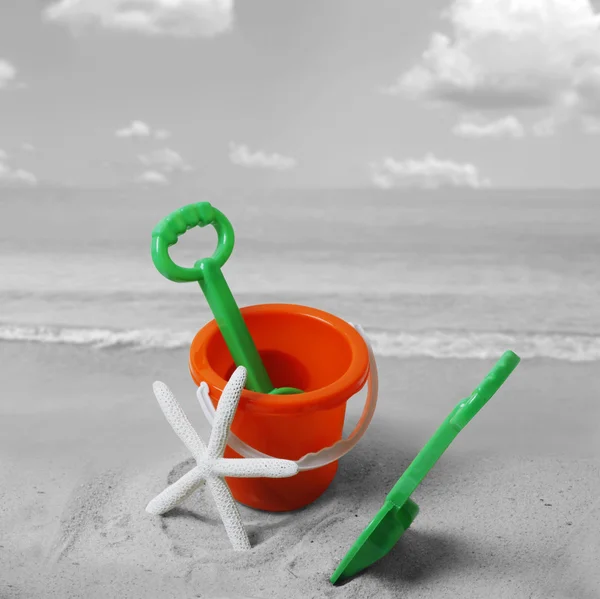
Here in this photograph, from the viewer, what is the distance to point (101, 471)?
1798 millimetres

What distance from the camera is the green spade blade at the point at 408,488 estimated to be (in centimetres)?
132

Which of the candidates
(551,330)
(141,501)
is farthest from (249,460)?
(551,330)

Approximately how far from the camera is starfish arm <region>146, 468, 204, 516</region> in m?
1.49

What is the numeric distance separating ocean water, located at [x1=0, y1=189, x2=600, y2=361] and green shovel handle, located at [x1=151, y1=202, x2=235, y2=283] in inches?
44.9

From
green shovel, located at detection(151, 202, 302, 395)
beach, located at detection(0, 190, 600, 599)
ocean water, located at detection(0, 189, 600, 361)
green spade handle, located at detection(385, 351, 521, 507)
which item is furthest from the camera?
ocean water, located at detection(0, 189, 600, 361)

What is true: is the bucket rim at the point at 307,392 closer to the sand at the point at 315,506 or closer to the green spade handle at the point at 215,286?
the green spade handle at the point at 215,286

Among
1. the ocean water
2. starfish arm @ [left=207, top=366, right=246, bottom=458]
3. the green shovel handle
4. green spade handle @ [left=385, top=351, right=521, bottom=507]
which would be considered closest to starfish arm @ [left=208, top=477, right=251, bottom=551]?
starfish arm @ [left=207, top=366, right=246, bottom=458]

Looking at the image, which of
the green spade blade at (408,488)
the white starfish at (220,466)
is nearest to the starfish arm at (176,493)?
the white starfish at (220,466)

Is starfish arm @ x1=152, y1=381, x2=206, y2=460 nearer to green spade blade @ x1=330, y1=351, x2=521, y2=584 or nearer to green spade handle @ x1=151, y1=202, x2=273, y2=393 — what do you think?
green spade handle @ x1=151, y1=202, x2=273, y2=393

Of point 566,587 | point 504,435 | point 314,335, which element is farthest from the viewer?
point 504,435

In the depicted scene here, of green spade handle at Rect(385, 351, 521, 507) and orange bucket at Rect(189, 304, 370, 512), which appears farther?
orange bucket at Rect(189, 304, 370, 512)

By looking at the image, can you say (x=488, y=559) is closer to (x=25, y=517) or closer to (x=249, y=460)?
(x=249, y=460)

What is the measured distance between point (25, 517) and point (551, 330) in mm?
2141

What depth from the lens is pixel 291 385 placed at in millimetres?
1813
